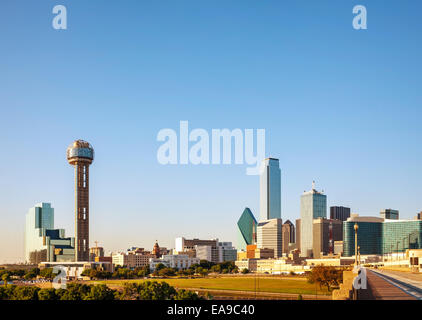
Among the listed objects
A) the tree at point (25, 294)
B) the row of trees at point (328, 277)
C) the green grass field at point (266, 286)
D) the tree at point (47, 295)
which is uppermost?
the tree at point (47, 295)

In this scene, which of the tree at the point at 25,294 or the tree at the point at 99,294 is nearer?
the tree at the point at 99,294

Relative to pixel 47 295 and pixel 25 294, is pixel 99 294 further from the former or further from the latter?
pixel 25 294

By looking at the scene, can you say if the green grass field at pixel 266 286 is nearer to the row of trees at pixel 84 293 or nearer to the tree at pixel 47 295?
the row of trees at pixel 84 293

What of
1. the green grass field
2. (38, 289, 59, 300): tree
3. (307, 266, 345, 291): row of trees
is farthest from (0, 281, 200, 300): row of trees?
(307, 266, 345, 291): row of trees

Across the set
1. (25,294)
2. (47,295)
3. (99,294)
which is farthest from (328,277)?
(25,294)

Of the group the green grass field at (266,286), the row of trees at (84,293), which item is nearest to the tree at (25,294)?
the row of trees at (84,293)

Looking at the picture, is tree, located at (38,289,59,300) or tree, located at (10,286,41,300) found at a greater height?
tree, located at (38,289,59,300)

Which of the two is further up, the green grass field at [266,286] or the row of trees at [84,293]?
the row of trees at [84,293]

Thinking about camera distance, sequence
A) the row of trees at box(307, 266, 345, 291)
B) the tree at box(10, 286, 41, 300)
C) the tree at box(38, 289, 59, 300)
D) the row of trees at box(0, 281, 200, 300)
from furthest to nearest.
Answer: the row of trees at box(307, 266, 345, 291)
the tree at box(10, 286, 41, 300)
the row of trees at box(0, 281, 200, 300)
the tree at box(38, 289, 59, 300)

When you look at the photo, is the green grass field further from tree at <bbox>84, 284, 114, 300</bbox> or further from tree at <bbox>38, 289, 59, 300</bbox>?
tree at <bbox>38, 289, 59, 300</bbox>
